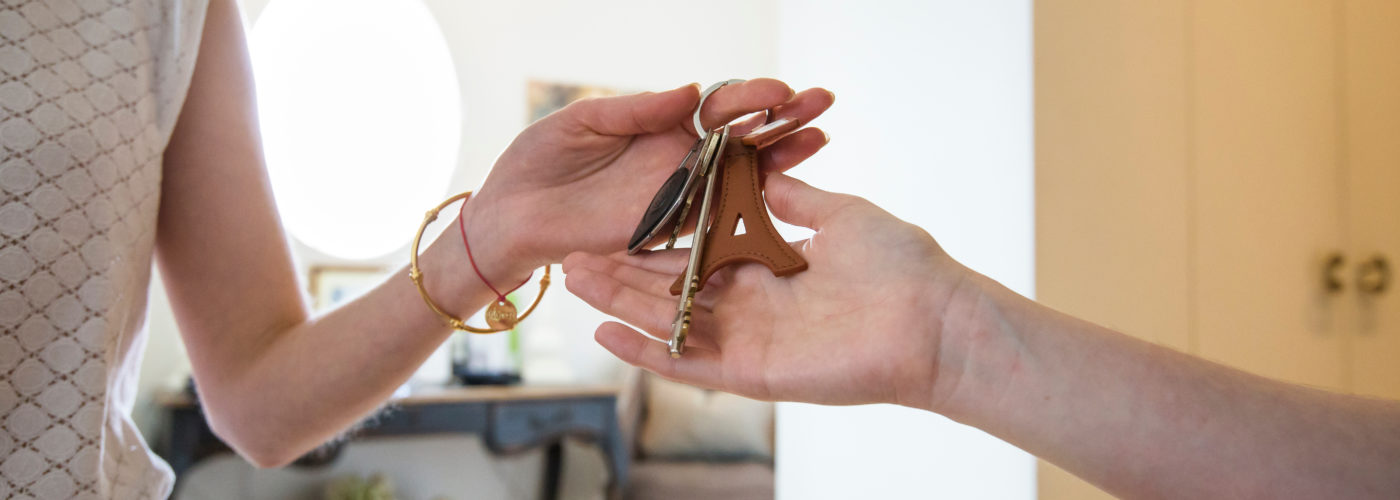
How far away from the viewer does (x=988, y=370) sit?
1.86 feet

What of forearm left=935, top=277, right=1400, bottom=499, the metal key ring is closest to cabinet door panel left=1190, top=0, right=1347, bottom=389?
forearm left=935, top=277, right=1400, bottom=499

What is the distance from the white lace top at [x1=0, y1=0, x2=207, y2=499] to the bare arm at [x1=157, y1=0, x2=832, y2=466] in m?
0.09

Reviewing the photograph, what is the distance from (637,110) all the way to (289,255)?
0.40 m

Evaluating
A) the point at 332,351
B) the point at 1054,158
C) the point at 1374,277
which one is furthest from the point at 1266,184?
the point at 332,351

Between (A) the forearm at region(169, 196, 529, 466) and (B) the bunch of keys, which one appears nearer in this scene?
(B) the bunch of keys

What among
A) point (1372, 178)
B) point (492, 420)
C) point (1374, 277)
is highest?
point (1372, 178)

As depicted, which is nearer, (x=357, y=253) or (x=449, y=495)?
(x=357, y=253)

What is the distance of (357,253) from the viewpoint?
6.06 feet

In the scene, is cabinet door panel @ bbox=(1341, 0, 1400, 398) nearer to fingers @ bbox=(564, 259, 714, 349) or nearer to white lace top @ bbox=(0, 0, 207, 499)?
fingers @ bbox=(564, 259, 714, 349)

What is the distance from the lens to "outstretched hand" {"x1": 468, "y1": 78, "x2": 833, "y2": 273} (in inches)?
27.3

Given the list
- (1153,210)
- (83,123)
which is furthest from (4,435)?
(1153,210)

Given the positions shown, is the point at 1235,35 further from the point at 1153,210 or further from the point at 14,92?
the point at 14,92

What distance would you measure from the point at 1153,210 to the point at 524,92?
115 inches

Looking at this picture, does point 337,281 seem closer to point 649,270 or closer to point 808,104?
point 649,270
